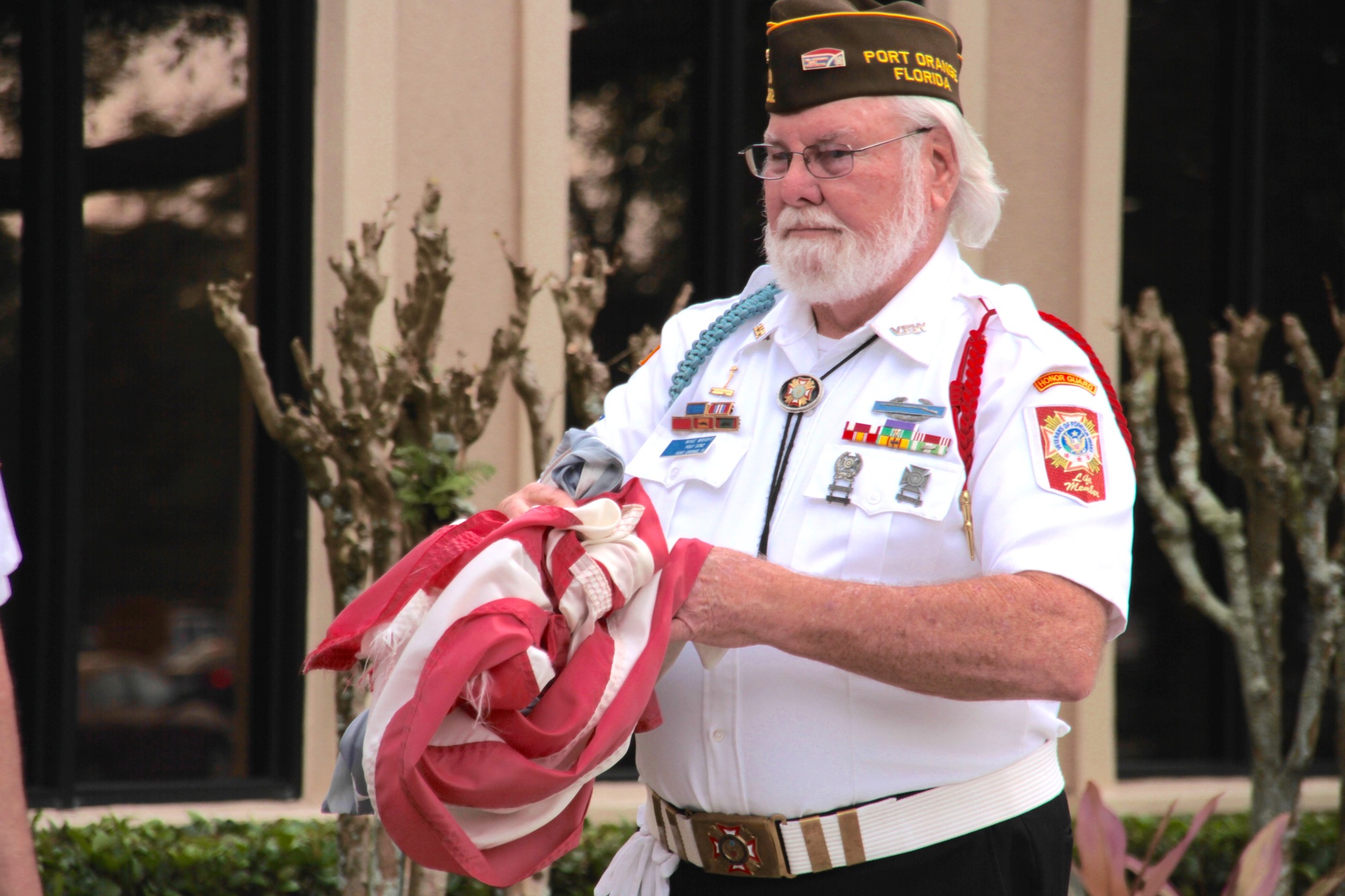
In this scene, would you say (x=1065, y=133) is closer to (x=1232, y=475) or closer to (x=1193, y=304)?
(x=1193, y=304)

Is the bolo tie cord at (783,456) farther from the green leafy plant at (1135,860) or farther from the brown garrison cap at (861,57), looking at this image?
the green leafy plant at (1135,860)

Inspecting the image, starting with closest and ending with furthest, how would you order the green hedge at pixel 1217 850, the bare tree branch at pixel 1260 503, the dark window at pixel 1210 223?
the bare tree branch at pixel 1260 503
the green hedge at pixel 1217 850
the dark window at pixel 1210 223

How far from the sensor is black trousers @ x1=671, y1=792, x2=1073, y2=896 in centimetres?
195

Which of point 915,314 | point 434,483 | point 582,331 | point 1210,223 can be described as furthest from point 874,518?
point 1210,223

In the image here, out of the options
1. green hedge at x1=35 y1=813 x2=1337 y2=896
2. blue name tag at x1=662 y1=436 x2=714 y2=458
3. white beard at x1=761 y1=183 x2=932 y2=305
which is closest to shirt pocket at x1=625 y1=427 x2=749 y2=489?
blue name tag at x1=662 y1=436 x2=714 y2=458

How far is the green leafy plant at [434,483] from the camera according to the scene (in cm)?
330

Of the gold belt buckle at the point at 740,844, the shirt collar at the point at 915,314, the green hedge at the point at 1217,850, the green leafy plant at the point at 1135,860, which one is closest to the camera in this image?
the gold belt buckle at the point at 740,844

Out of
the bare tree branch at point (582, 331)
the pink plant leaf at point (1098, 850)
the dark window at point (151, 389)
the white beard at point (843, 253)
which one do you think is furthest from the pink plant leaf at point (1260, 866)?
the dark window at point (151, 389)

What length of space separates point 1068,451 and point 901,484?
23 centimetres

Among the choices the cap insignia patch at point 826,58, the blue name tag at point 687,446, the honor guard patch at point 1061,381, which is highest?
the cap insignia patch at point 826,58

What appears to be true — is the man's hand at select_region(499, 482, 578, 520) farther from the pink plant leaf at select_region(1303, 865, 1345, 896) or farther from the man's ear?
the pink plant leaf at select_region(1303, 865, 1345, 896)

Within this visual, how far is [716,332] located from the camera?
7.69 ft

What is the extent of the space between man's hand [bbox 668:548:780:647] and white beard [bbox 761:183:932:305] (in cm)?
58

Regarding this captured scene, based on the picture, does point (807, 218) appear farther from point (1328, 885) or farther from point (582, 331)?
point (1328, 885)
